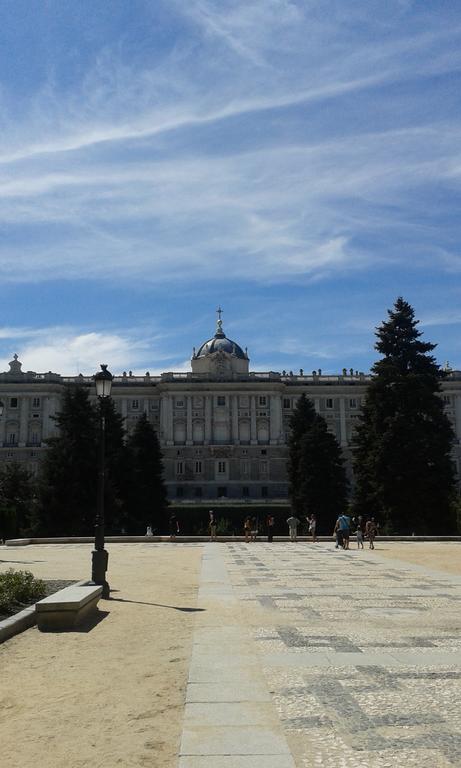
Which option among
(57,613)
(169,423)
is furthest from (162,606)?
(169,423)

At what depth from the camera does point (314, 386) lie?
354 feet

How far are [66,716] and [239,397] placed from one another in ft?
325

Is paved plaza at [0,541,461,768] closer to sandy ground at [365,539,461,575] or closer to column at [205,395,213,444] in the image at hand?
sandy ground at [365,539,461,575]

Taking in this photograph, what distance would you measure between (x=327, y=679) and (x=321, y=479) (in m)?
57.0

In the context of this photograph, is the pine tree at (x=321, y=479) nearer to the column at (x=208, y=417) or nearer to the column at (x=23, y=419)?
the column at (x=208, y=417)

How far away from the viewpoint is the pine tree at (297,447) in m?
65.6

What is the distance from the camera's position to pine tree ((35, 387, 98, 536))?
49.2 m

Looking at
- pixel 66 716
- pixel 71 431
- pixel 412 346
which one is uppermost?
pixel 412 346

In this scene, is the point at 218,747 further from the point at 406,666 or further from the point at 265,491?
the point at 265,491

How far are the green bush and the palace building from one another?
85628mm

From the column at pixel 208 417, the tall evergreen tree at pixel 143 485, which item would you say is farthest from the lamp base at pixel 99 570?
the column at pixel 208 417

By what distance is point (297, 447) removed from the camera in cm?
6850

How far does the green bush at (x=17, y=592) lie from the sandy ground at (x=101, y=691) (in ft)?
3.80

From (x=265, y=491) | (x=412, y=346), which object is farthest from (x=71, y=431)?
(x=265, y=491)
